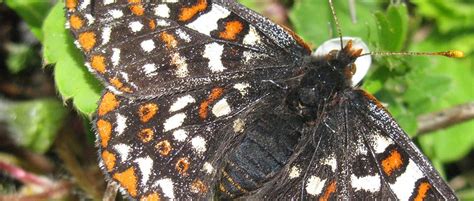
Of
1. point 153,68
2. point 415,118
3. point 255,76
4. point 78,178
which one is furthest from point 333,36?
point 78,178

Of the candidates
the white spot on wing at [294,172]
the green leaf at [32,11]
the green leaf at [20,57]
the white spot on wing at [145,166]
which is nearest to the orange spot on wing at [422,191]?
the white spot on wing at [294,172]

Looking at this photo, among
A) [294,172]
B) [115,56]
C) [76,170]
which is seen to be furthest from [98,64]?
[76,170]

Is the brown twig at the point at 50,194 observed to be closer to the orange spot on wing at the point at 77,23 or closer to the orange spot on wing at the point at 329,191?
the orange spot on wing at the point at 77,23

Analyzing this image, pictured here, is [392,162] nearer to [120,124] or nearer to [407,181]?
[407,181]

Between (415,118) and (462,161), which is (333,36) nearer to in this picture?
(415,118)

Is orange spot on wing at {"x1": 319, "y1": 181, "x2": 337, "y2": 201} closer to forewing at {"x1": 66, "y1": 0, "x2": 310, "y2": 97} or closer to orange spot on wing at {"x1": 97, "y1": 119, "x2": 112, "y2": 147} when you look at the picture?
forewing at {"x1": 66, "y1": 0, "x2": 310, "y2": 97}

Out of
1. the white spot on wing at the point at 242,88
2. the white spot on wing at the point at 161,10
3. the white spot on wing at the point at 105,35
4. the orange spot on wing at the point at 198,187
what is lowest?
the orange spot on wing at the point at 198,187

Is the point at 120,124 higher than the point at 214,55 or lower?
lower
